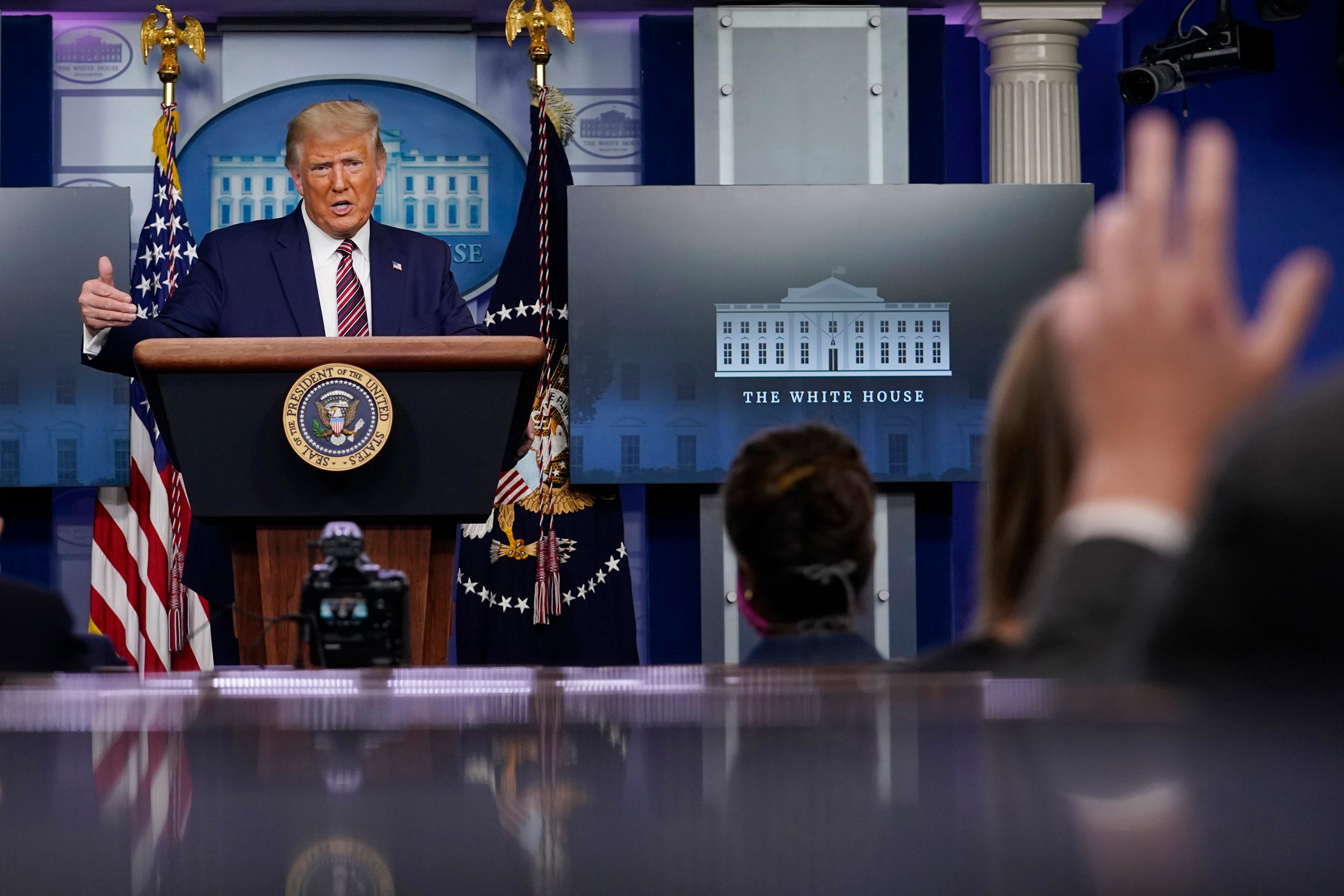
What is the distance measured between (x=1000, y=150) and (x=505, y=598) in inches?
99.6

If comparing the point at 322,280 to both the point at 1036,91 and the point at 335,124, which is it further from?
the point at 1036,91

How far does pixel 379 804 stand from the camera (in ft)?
1.15

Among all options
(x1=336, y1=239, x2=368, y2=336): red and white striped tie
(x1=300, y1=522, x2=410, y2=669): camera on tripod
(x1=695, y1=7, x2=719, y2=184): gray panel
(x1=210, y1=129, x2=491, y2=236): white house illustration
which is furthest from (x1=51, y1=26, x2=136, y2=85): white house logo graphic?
(x1=300, y1=522, x2=410, y2=669): camera on tripod

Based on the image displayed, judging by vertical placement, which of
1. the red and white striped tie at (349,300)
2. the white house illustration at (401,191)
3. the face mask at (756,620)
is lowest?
the face mask at (756,620)

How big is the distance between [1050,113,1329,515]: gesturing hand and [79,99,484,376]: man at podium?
101 inches

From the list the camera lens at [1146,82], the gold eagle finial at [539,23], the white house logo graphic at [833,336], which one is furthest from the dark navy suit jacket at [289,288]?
the camera lens at [1146,82]

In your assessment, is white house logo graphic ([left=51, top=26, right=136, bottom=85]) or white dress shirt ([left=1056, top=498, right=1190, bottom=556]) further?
white house logo graphic ([left=51, top=26, right=136, bottom=85])

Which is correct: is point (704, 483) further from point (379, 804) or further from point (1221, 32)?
point (379, 804)

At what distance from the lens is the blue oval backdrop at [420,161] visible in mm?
5367

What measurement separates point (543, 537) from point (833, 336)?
49.1 inches

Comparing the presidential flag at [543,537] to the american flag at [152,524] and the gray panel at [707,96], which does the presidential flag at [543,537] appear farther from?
the american flag at [152,524]

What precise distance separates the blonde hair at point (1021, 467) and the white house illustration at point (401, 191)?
5.18 m

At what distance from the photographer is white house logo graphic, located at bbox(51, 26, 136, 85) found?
540cm

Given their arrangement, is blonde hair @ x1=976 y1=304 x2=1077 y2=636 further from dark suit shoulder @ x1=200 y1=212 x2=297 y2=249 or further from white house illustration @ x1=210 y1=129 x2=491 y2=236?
white house illustration @ x1=210 y1=129 x2=491 y2=236
